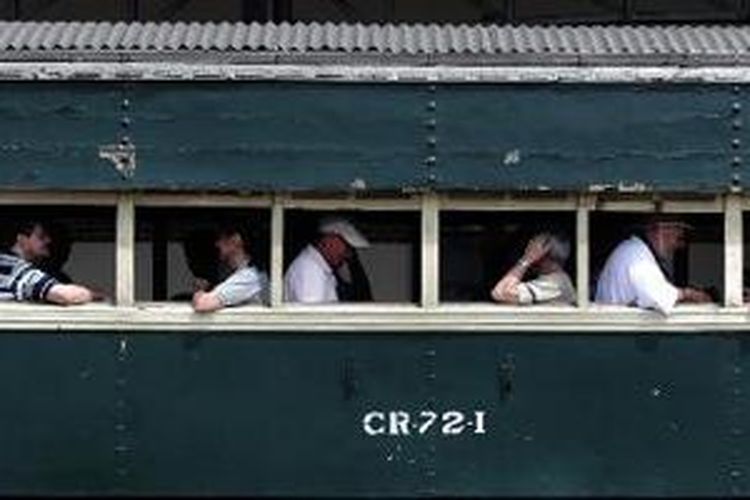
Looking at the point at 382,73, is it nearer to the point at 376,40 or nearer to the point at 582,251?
the point at 376,40

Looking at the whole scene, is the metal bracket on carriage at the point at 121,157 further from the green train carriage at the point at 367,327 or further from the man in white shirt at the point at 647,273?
the man in white shirt at the point at 647,273

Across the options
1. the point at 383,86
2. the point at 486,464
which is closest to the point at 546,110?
the point at 383,86

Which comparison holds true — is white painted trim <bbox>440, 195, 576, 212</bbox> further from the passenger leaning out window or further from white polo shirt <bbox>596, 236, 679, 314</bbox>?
white polo shirt <bbox>596, 236, 679, 314</bbox>

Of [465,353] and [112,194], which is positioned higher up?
[112,194]

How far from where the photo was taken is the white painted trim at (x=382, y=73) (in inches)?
218

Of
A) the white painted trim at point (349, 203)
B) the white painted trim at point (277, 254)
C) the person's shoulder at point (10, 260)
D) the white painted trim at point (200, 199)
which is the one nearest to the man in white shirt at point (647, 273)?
the white painted trim at point (349, 203)

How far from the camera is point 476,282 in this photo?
5.86 meters

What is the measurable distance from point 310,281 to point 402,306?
391mm

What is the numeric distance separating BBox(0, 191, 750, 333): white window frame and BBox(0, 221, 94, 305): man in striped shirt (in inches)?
2.1

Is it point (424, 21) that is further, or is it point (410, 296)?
point (424, 21)

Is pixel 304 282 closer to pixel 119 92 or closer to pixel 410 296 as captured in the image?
pixel 410 296

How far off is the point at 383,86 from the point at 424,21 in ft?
18.9

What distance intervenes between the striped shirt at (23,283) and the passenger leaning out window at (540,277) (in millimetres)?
1812

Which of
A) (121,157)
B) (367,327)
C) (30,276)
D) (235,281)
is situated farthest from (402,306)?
(30,276)
